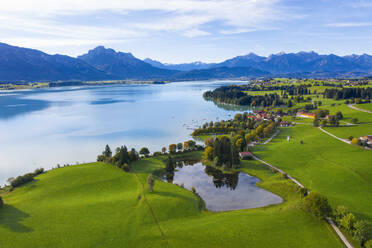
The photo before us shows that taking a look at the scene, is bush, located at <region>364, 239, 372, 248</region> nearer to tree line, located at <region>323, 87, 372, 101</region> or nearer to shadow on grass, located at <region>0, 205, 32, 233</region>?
shadow on grass, located at <region>0, 205, 32, 233</region>

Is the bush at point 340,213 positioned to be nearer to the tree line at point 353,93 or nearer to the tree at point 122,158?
the tree at point 122,158

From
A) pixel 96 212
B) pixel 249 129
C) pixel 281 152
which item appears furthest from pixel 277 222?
pixel 249 129

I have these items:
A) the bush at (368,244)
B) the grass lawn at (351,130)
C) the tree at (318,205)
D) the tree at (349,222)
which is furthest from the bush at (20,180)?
the grass lawn at (351,130)

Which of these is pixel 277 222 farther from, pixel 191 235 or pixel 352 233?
pixel 191 235

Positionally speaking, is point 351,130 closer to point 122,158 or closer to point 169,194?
point 169,194

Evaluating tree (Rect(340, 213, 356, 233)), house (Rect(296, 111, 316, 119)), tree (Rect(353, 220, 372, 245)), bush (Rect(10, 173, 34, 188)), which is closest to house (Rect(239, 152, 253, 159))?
tree (Rect(340, 213, 356, 233))

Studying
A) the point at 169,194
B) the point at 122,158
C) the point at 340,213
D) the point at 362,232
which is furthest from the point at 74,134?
the point at 362,232
